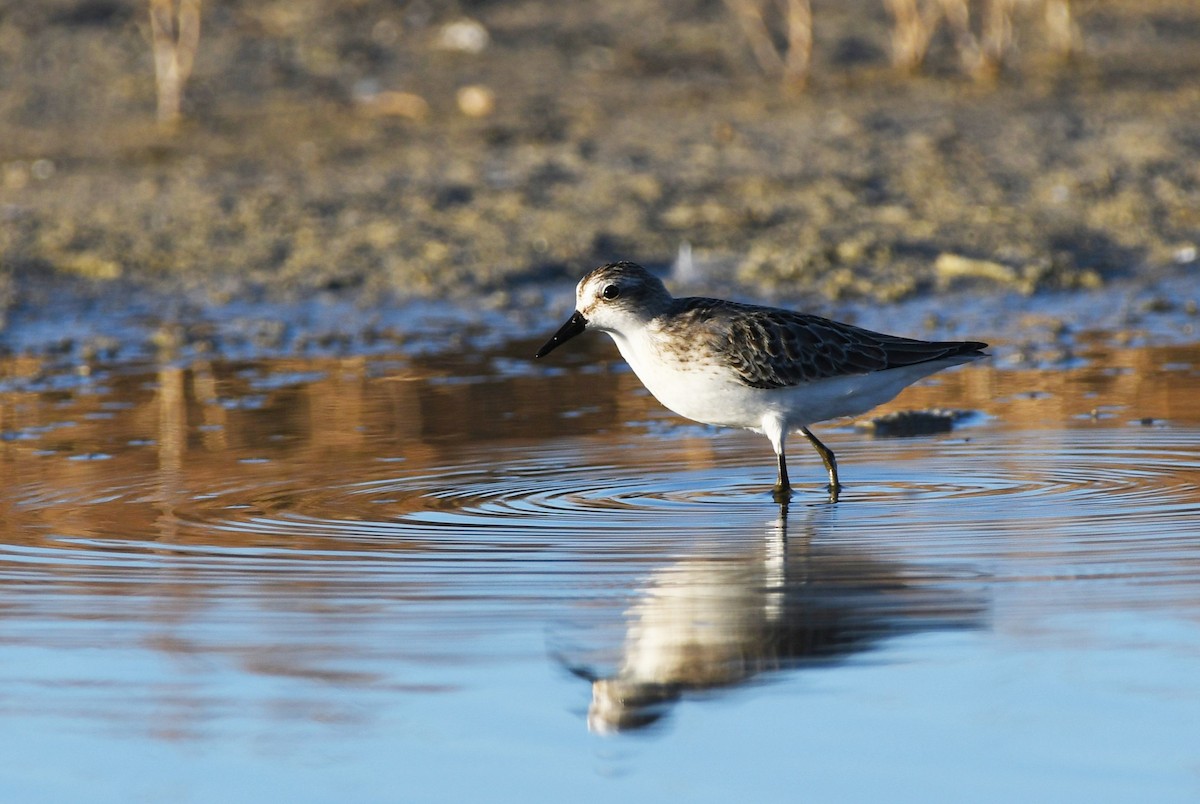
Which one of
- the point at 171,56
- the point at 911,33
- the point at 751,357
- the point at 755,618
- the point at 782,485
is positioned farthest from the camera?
the point at 911,33

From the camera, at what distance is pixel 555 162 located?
12.9 metres

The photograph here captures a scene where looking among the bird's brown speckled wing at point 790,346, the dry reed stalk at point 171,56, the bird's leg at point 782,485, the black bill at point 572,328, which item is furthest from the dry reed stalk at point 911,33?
the bird's leg at point 782,485

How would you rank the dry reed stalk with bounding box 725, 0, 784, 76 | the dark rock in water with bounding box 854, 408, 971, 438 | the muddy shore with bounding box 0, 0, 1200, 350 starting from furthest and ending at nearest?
the dry reed stalk with bounding box 725, 0, 784, 76 → the muddy shore with bounding box 0, 0, 1200, 350 → the dark rock in water with bounding box 854, 408, 971, 438

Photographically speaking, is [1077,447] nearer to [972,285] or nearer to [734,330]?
[734,330]

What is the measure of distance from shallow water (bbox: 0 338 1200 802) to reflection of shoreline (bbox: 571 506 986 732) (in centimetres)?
1

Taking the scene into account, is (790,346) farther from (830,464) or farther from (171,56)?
(171,56)

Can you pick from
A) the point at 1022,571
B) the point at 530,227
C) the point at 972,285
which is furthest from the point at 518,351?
the point at 1022,571

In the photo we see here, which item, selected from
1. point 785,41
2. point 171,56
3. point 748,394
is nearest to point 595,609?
point 748,394

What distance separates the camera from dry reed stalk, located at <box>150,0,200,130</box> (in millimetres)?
13289

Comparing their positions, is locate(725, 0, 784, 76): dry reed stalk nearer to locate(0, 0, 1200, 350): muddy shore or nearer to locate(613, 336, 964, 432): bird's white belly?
locate(0, 0, 1200, 350): muddy shore

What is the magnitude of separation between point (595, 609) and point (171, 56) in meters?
9.51

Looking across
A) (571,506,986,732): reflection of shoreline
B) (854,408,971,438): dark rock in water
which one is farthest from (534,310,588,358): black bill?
(571,506,986,732): reflection of shoreline

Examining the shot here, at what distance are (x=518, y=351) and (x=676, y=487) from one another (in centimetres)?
339

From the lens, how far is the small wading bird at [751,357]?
6926 millimetres
